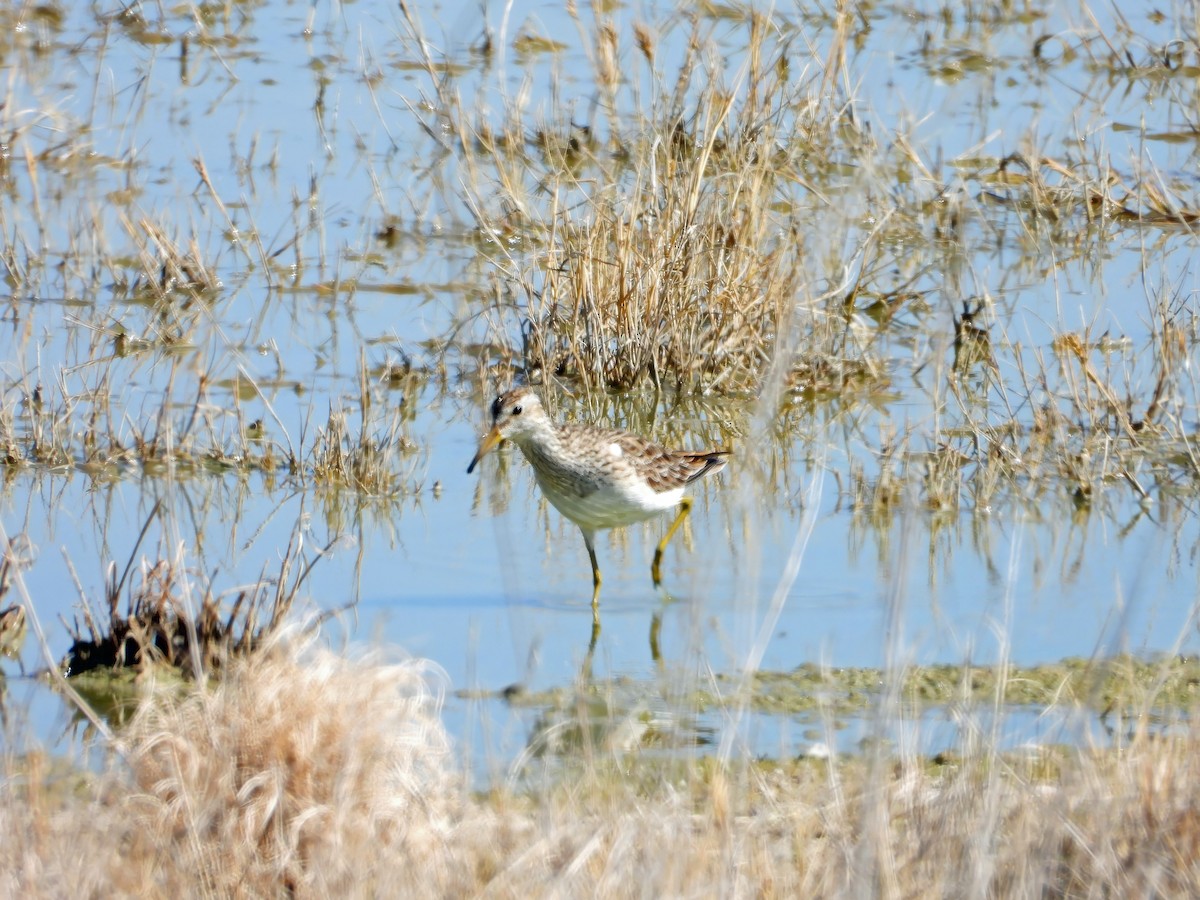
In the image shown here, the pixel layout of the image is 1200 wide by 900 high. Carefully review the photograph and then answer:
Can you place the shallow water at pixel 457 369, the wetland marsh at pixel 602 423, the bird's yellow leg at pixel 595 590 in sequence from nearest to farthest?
the wetland marsh at pixel 602 423 < the shallow water at pixel 457 369 < the bird's yellow leg at pixel 595 590

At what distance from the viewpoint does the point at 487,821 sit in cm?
525

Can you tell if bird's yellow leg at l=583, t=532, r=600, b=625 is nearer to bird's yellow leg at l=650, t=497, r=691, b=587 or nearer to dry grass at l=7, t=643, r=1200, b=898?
bird's yellow leg at l=650, t=497, r=691, b=587

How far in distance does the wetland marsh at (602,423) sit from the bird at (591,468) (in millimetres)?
330

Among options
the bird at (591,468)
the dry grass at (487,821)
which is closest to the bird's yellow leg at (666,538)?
the bird at (591,468)

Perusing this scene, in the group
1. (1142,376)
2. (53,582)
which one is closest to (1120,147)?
(1142,376)

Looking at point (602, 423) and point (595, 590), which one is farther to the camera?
point (602, 423)

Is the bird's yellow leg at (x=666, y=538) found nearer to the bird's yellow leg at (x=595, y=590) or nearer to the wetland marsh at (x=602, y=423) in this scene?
the wetland marsh at (x=602, y=423)

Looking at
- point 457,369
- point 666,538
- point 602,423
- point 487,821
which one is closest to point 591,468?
point 666,538

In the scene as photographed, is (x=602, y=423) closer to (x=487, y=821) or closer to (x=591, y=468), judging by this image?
(x=591, y=468)

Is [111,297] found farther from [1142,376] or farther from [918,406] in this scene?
[1142,376]

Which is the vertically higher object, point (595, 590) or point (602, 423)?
point (602, 423)

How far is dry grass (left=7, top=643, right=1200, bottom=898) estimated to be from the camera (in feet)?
15.4

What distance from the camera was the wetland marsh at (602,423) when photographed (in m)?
5.00

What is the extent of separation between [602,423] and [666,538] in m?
1.65
